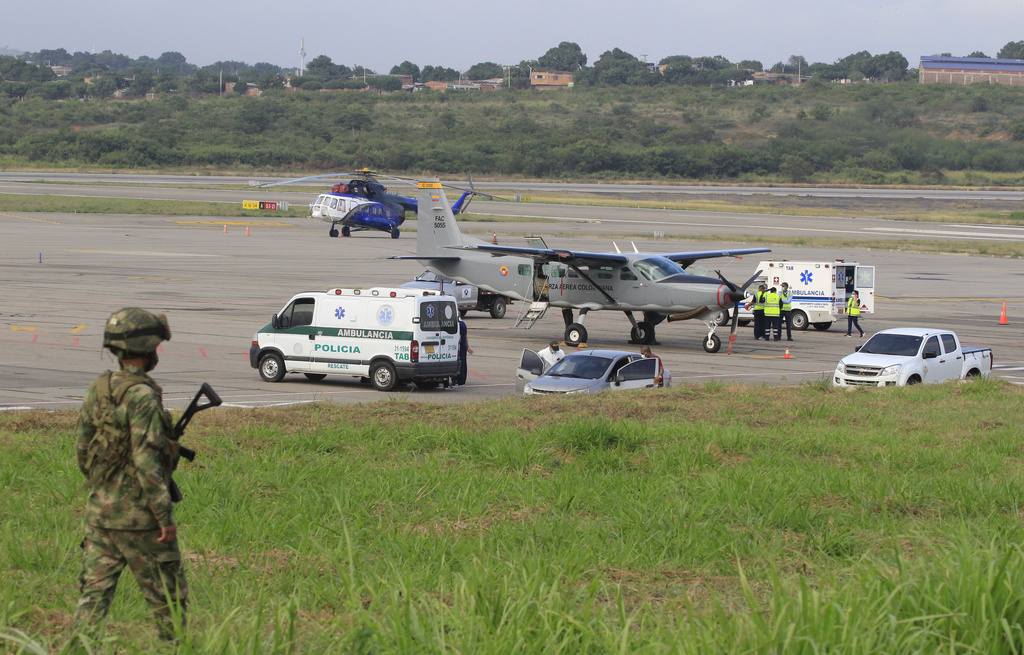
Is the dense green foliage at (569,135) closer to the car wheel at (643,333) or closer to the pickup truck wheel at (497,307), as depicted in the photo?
the pickup truck wheel at (497,307)

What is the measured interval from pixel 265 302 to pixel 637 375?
726 inches

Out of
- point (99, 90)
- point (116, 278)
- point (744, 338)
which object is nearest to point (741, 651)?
point (744, 338)

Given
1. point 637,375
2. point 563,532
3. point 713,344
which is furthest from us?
point 713,344

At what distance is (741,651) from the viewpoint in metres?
4.37

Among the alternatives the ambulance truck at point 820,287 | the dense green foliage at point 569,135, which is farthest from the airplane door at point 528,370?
the dense green foliage at point 569,135

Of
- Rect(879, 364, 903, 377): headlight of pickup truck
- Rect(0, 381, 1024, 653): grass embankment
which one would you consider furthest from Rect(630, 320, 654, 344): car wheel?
Rect(0, 381, 1024, 653): grass embankment

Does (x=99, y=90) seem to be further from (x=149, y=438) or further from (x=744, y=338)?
(x=149, y=438)

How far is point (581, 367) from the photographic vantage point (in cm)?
2012

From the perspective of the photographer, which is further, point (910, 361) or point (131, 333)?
point (910, 361)

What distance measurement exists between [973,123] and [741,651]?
15050 cm

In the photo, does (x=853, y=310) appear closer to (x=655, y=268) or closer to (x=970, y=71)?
(x=655, y=268)

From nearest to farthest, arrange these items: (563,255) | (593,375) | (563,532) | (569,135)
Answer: (563,532) → (593,375) → (563,255) → (569,135)

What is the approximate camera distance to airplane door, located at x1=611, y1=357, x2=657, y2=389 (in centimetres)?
1992

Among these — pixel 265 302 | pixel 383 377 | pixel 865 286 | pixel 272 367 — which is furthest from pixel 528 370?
pixel 865 286
